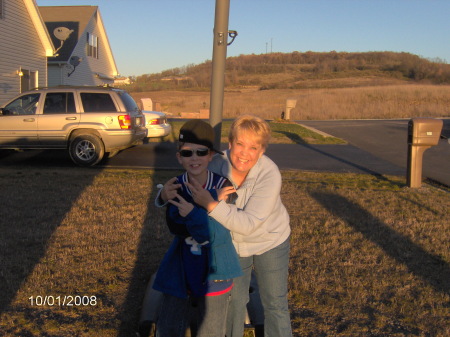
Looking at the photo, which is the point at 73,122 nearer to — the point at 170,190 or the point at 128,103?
the point at 128,103

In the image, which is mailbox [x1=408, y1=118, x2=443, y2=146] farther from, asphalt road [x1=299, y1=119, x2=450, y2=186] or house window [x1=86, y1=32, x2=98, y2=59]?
house window [x1=86, y1=32, x2=98, y2=59]

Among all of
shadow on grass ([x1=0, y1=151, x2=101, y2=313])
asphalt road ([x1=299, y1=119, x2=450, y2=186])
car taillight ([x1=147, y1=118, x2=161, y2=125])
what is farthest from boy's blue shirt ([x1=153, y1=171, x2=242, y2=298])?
car taillight ([x1=147, y1=118, x2=161, y2=125])

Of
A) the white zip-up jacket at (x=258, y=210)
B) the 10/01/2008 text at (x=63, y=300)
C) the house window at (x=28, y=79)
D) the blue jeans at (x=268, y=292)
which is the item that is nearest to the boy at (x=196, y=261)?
the white zip-up jacket at (x=258, y=210)

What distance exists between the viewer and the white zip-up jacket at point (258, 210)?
269 cm

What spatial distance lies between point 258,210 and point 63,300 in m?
2.02

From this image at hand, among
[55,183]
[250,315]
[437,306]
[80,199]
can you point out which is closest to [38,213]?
[80,199]

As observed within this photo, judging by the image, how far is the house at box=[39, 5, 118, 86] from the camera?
26.2 metres

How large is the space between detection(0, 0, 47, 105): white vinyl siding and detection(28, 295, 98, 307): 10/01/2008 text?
53.2ft

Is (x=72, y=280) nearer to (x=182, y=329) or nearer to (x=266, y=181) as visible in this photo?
(x=182, y=329)

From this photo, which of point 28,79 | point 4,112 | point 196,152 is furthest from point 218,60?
point 28,79

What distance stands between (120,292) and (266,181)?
6.35 feet

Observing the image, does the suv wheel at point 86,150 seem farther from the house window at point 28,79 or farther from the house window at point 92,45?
the house window at point 92,45

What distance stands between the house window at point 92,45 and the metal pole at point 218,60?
2706 cm

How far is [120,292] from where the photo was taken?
4160 millimetres
